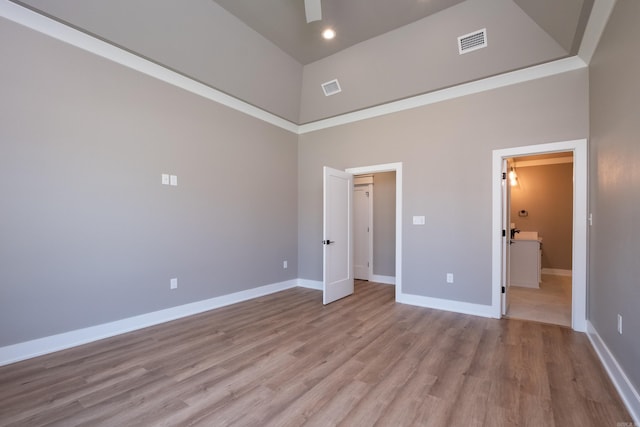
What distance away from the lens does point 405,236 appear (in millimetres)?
4320

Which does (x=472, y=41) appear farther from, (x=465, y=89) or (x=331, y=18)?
(x=331, y=18)

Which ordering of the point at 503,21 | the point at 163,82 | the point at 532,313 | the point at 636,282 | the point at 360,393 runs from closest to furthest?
1. the point at 636,282
2. the point at 360,393
3. the point at 503,21
4. the point at 163,82
5. the point at 532,313

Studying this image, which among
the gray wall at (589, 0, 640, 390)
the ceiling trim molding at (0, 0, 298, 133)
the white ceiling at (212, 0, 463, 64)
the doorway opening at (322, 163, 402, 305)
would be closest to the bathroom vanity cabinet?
the gray wall at (589, 0, 640, 390)

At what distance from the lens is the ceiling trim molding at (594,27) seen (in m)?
2.36

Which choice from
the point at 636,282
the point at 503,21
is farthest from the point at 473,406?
the point at 503,21

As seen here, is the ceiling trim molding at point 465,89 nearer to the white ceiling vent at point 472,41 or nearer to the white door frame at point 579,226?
the white ceiling vent at point 472,41

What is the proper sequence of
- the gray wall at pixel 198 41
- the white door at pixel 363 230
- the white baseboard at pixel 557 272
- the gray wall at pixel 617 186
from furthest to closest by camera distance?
the white baseboard at pixel 557 272 < the white door at pixel 363 230 < the gray wall at pixel 198 41 < the gray wall at pixel 617 186

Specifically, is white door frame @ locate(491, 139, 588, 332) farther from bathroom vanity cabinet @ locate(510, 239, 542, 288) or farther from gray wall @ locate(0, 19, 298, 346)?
gray wall @ locate(0, 19, 298, 346)

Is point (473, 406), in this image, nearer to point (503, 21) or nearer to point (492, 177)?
point (492, 177)

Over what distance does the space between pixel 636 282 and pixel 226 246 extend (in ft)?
13.7

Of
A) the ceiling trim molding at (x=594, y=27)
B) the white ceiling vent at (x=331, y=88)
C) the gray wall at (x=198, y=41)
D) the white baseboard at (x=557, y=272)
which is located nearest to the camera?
the ceiling trim molding at (x=594, y=27)

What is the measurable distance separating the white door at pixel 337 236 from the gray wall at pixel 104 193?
1.29 metres

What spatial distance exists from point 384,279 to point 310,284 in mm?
1542

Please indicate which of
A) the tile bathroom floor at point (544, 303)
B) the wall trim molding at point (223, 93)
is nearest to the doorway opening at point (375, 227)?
the wall trim molding at point (223, 93)
